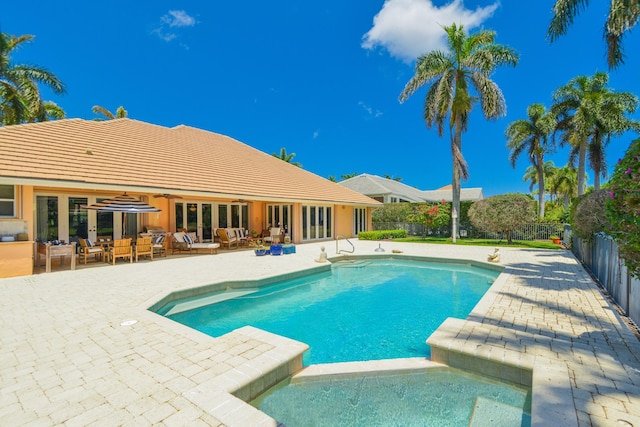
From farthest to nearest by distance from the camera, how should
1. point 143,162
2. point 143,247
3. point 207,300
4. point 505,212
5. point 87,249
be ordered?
point 505,212 < point 143,162 < point 143,247 < point 87,249 < point 207,300

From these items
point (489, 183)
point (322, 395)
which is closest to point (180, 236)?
point (322, 395)

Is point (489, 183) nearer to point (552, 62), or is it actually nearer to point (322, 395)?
point (552, 62)

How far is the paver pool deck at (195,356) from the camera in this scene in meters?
2.99

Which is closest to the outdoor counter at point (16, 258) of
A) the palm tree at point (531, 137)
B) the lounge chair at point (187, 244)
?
the lounge chair at point (187, 244)

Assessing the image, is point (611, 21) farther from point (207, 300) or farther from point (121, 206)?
point (121, 206)

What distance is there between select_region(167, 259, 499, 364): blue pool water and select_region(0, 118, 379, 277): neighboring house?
24.1ft

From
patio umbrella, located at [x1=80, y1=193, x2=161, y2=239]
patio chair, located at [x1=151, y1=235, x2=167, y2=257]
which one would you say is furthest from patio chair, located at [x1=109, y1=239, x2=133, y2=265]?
patio umbrella, located at [x1=80, y1=193, x2=161, y2=239]

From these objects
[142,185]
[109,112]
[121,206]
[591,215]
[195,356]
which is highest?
[109,112]

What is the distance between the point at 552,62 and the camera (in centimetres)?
2162

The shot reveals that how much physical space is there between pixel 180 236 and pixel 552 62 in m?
27.2

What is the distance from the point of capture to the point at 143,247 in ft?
41.1

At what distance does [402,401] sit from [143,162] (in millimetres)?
14787

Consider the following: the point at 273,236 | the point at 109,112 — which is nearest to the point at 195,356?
the point at 273,236

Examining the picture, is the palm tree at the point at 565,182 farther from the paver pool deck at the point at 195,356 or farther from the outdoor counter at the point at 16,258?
the outdoor counter at the point at 16,258
